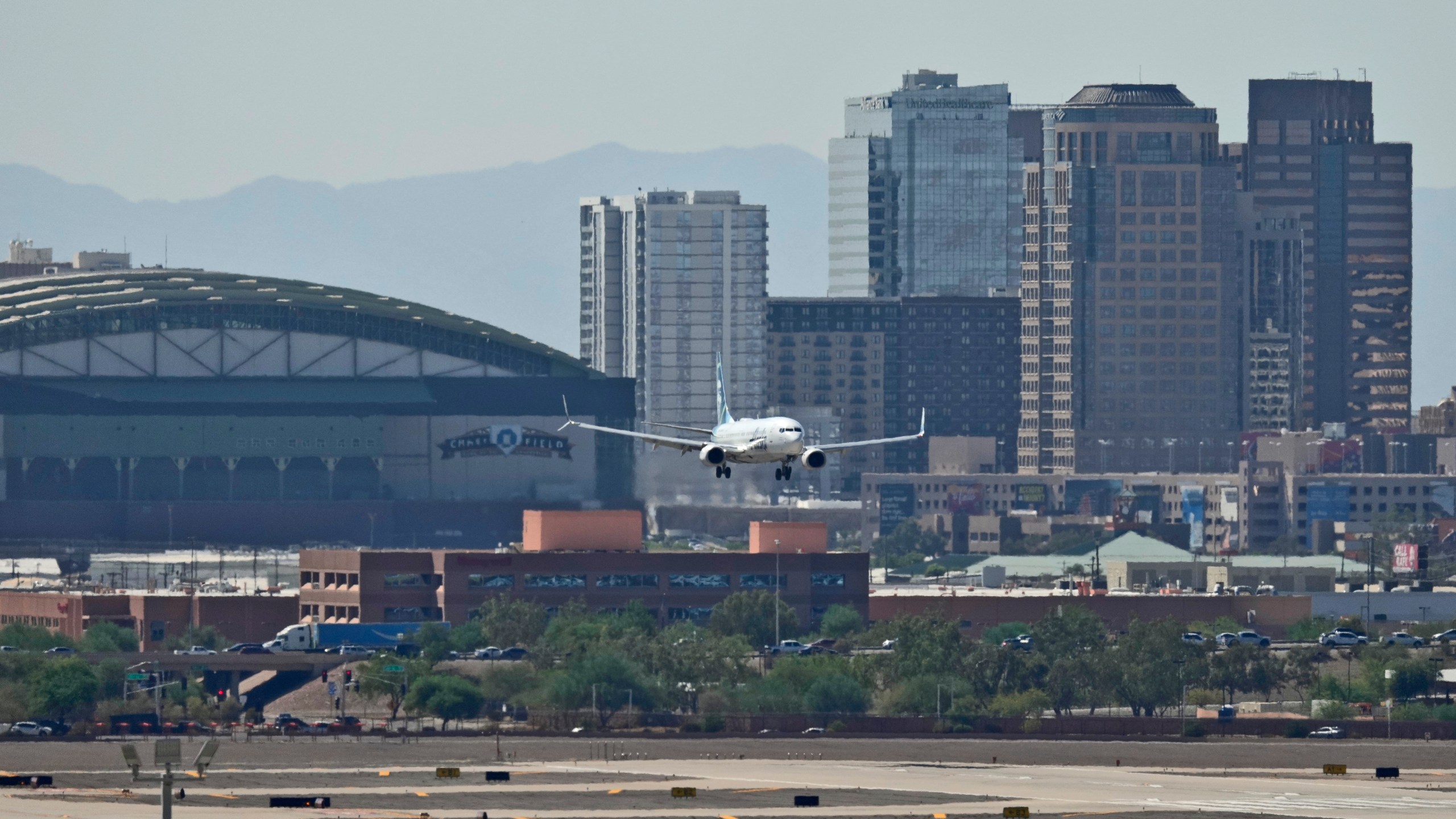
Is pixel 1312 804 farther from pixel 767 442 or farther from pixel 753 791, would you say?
pixel 767 442

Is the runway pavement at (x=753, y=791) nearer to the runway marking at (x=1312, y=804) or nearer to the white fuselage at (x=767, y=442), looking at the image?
the runway marking at (x=1312, y=804)

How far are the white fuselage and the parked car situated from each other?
61.1 metres

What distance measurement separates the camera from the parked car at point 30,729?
18675 cm

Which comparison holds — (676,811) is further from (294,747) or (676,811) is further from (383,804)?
(294,747)

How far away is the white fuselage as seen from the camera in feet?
459

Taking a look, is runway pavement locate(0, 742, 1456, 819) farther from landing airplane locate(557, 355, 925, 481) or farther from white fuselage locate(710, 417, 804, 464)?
white fuselage locate(710, 417, 804, 464)

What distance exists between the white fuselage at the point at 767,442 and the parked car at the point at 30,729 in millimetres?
61103

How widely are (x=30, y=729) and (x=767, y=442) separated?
2760 inches

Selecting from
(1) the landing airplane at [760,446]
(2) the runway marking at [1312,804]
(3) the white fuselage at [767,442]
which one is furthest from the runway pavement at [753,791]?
(3) the white fuselage at [767,442]

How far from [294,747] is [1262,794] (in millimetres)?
55172

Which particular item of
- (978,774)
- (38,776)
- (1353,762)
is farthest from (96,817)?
(1353,762)

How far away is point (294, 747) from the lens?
173625 millimetres

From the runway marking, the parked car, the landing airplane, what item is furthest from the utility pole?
the parked car

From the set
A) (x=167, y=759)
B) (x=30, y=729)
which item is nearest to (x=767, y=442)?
(x=167, y=759)
